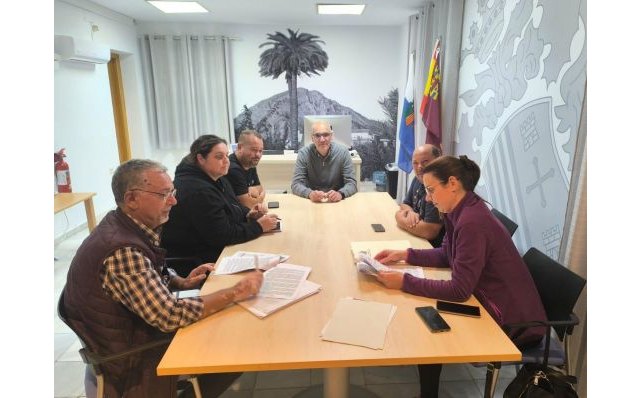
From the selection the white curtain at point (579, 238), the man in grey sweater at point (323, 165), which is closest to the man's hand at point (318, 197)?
the man in grey sweater at point (323, 165)

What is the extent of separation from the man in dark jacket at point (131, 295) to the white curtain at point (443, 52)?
3.01m

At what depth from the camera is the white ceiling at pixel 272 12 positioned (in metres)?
4.45

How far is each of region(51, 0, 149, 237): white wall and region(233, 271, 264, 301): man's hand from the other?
3.29 metres

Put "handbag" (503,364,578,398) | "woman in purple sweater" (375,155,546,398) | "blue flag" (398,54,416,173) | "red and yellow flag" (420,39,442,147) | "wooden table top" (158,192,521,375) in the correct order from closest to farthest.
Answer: "wooden table top" (158,192,521,375) → "handbag" (503,364,578,398) → "woman in purple sweater" (375,155,546,398) → "red and yellow flag" (420,39,442,147) → "blue flag" (398,54,416,173)

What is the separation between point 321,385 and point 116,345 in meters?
1.07

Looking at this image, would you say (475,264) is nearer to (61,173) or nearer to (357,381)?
(357,381)

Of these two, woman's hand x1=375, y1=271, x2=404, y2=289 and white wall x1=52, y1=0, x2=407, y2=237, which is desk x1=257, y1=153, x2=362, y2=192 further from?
woman's hand x1=375, y1=271, x2=404, y2=289

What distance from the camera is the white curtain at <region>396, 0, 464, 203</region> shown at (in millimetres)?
3620

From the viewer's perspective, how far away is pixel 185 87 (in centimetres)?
566

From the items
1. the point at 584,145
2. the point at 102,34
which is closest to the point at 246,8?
the point at 102,34

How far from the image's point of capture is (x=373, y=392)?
76.0 inches

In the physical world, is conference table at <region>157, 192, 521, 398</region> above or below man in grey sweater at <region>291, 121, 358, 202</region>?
below

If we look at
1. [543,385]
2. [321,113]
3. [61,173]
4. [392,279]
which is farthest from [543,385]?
[321,113]

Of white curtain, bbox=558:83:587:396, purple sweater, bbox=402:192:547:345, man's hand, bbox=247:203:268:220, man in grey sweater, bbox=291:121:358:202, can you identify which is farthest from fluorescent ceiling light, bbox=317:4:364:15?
purple sweater, bbox=402:192:547:345
